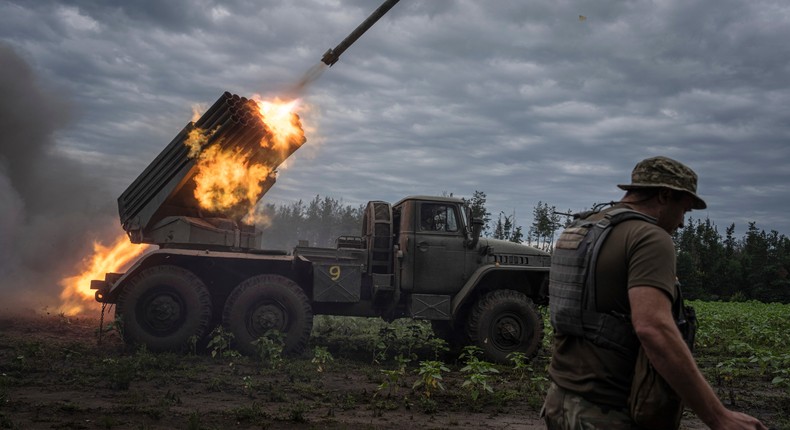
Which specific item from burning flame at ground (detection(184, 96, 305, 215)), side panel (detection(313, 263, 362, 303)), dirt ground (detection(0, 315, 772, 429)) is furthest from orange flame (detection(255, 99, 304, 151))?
dirt ground (detection(0, 315, 772, 429))

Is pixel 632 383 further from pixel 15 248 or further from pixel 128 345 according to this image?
pixel 15 248

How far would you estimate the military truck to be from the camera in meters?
9.84

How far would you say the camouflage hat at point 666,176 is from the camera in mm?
2648

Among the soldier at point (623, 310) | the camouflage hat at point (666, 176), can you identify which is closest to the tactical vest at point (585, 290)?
the soldier at point (623, 310)

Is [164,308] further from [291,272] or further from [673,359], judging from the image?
[673,359]

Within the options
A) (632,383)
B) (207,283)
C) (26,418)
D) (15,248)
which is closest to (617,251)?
(632,383)

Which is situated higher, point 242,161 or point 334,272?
point 242,161

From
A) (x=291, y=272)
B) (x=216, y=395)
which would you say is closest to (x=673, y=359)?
(x=216, y=395)

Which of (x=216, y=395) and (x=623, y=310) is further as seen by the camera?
(x=216, y=395)

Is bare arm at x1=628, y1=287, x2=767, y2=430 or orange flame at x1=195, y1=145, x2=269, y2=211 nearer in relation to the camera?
bare arm at x1=628, y1=287, x2=767, y2=430

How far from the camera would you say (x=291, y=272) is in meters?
10.6

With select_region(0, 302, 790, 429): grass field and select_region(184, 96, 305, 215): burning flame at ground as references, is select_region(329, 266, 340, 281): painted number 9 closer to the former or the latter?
select_region(0, 302, 790, 429): grass field

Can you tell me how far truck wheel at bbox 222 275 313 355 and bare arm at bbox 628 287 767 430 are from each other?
8.29 m

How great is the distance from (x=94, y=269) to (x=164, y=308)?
6.18 metres
